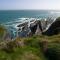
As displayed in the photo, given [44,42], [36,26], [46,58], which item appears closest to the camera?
[46,58]

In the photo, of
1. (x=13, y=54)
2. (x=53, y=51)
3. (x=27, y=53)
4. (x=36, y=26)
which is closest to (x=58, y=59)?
(x=53, y=51)

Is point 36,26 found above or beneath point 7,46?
beneath

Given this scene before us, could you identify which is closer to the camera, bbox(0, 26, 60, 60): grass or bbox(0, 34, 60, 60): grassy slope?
bbox(0, 34, 60, 60): grassy slope

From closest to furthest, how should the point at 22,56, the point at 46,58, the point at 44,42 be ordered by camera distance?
the point at 22,56 < the point at 46,58 < the point at 44,42

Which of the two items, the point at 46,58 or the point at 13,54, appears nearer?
the point at 13,54

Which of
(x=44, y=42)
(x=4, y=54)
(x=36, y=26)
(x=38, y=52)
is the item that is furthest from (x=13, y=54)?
(x=36, y=26)

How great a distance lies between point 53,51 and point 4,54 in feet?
9.29

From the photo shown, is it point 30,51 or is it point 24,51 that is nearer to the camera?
point 24,51

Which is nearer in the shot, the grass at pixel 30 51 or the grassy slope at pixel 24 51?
the grassy slope at pixel 24 51

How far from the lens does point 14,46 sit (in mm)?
12742

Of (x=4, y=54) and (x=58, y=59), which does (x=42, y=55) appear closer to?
(x=58, y=59)

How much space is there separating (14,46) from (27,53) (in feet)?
3.28

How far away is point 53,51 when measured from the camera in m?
12.7

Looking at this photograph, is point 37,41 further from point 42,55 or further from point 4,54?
point 4,54
